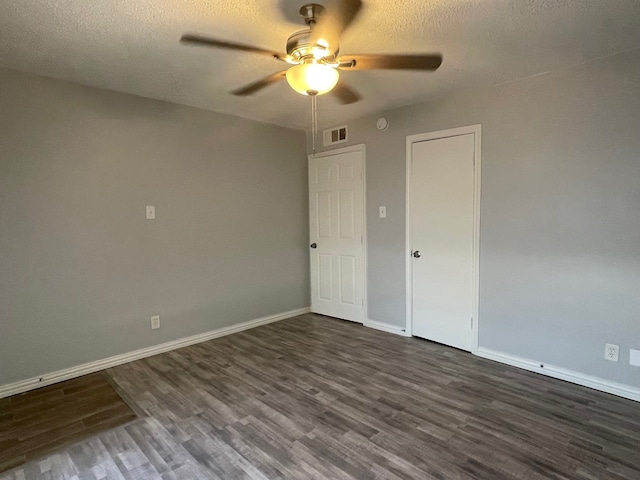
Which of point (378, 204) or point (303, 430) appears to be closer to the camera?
point (303, 430)

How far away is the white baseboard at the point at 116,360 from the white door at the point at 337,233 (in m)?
0.76

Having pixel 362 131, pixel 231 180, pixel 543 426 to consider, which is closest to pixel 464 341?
pixel 543 426

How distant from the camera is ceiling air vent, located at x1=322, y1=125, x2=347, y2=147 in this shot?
4207mm

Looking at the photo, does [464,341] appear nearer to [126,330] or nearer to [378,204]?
[378,204]

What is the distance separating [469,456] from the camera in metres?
1.91

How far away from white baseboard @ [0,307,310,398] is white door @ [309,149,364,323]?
76 cm

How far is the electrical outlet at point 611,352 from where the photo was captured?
254cm

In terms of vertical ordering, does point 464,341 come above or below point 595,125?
below

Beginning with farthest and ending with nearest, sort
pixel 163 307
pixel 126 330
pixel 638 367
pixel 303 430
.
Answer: pixel 163 307, pixel 126 330, pixel 638 367, pixel 303 430

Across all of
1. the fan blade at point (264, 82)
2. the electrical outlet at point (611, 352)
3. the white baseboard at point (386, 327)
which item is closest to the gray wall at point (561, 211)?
the electrical outlet at point (611, 352)

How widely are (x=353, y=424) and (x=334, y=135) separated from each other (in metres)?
3.18

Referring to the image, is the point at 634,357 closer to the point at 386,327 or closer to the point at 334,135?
the point at 386,327

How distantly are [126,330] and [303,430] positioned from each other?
6.52ft

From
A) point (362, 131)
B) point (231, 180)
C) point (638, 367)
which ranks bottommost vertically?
point (638, 367)
